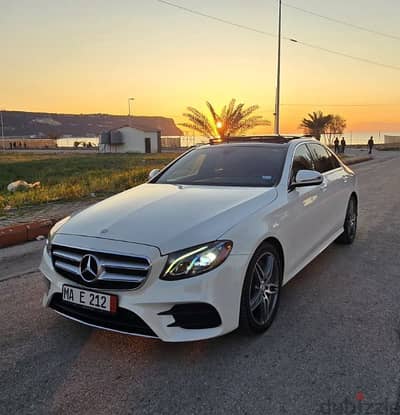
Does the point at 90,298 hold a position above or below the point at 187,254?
below

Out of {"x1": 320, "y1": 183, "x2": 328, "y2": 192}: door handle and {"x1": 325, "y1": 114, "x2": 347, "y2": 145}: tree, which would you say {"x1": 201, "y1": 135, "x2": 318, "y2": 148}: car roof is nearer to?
{"x1": 320, "y1": 183, "x2": 328, "y2": 192}: door handle

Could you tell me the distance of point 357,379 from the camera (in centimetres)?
268

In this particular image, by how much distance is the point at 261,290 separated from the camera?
329 cm

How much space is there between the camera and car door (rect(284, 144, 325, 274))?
3748 millimetres

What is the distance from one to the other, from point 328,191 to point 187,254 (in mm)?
2691

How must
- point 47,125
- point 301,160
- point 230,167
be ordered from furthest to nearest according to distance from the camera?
1. point 47,125
2. point 301,160
3. point 230,167

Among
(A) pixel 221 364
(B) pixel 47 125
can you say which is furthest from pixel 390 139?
(B) pixel 47 125

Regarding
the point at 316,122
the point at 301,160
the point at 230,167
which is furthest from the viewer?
the point at 316,122

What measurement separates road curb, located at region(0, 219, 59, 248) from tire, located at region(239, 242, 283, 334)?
4.39 m

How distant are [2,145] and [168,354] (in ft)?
285

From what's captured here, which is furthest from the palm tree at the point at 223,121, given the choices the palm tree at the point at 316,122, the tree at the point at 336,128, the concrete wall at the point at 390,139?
the concrete wall at the point at 390,139

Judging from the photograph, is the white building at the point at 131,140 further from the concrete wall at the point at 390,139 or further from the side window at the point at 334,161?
the side window at the point at 334,161

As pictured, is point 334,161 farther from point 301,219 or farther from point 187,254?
point 187,254

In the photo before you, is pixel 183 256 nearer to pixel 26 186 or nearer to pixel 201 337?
pixel 201 337
